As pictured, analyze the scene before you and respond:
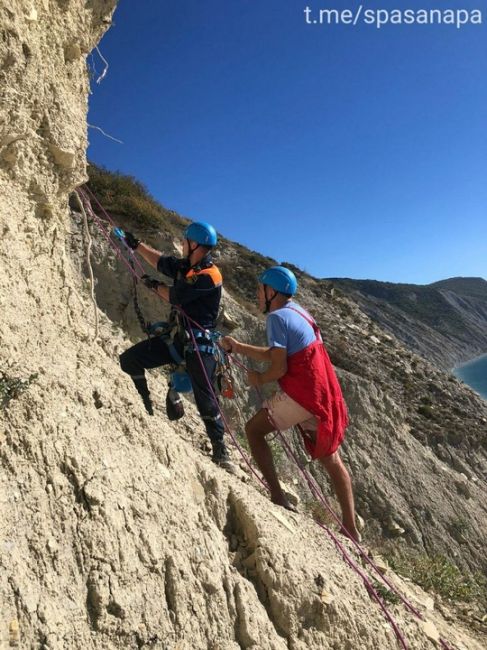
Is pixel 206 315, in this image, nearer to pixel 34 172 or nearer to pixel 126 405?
pixel 126 405

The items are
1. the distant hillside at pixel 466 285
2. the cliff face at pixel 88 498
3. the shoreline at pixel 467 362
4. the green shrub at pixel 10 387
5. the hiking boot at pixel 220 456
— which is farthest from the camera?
the distant hillside at pixel 466 285

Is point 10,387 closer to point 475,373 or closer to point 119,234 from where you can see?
point 119,234

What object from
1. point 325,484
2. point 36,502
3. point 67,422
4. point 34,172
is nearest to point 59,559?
point 36,502

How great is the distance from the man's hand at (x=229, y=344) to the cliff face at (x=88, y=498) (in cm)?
100

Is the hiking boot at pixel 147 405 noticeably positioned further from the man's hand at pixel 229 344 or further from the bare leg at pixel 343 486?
the bare leg at pixel 343 486

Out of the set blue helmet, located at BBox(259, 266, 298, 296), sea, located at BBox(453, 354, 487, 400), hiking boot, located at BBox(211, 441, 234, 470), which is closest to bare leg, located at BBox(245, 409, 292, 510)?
hiking boot, located at BBox(211, 441, 234, 470)

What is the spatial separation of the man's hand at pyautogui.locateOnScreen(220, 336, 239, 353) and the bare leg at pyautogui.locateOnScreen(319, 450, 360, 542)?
4.57ft

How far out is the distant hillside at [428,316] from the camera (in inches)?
2470

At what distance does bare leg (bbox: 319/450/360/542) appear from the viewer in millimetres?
4426

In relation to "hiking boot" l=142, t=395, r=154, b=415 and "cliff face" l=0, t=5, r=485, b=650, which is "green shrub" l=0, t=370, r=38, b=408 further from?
"hiking boot" l=142, t=395, r=154, b=415

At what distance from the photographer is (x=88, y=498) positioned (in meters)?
2.75

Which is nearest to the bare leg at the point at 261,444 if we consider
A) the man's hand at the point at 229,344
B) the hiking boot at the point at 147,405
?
the man's hand at the point at 229,344

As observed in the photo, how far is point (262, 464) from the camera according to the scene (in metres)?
4.50

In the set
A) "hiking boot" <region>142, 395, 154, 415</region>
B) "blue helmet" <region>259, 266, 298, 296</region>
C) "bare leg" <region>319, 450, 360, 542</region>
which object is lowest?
"bare leg" <region>319, 450, 360, 542</region>
